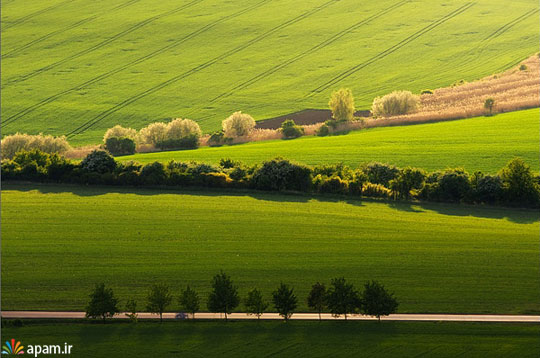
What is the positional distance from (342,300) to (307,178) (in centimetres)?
3302

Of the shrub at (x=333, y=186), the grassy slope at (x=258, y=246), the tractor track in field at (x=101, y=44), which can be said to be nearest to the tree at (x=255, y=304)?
the grassy slope at (x=258, y=246)

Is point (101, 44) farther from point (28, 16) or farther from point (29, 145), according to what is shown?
point (29, 145)

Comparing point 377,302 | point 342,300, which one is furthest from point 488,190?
point 342,300

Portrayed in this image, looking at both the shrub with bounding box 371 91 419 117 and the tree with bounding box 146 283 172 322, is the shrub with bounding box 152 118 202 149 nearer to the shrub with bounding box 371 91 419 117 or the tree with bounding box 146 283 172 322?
the shrub with bounding box 371 91 419 117

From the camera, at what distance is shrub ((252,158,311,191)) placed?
8962 cm

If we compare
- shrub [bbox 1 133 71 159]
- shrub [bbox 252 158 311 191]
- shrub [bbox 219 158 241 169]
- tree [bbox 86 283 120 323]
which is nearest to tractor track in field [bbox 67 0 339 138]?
shrub [bbox 1 133 71 159]

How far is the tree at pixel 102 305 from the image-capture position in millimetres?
56469

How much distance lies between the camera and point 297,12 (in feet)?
634

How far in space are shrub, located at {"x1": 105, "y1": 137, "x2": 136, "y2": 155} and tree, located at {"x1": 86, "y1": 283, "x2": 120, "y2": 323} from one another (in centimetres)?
6579

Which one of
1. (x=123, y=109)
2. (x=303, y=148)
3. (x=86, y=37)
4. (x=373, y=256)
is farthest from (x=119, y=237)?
(x=86, y=37)

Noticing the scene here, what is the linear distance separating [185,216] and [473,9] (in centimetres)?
13619

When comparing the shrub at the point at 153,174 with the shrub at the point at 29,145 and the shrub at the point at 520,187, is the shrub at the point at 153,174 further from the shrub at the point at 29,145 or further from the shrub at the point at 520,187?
the shrub at the point at 520,187

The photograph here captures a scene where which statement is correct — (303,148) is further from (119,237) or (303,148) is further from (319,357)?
(319,357)

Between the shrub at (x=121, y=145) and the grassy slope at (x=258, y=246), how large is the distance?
31006mm
